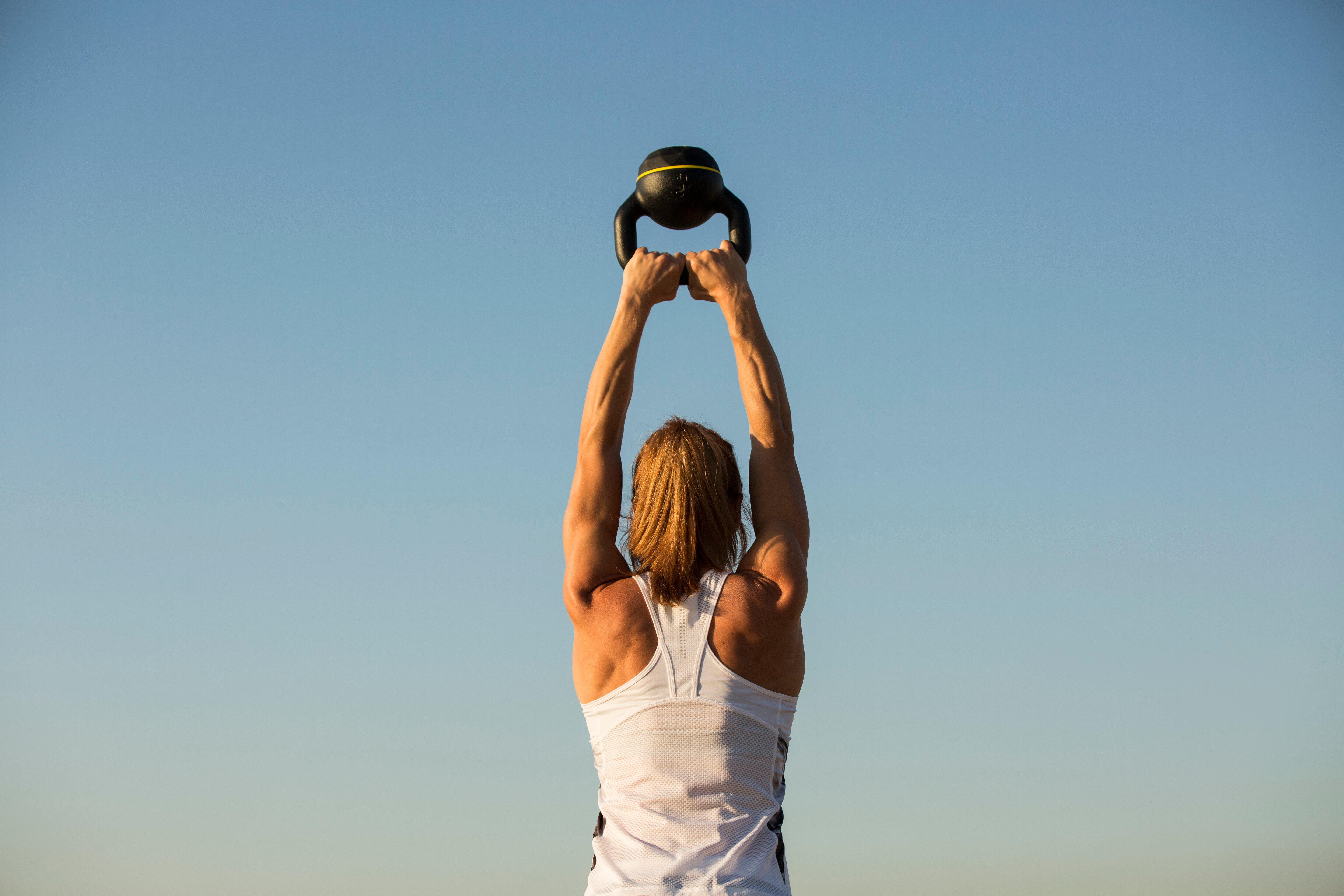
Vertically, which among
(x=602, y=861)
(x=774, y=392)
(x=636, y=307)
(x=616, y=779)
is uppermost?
→ (x=636, y=307)

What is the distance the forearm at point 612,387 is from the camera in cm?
383

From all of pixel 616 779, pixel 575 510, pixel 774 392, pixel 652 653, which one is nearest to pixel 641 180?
pixel 774 392

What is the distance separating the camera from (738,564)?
380cm

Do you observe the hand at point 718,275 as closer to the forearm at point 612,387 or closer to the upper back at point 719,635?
the forearm at point 612,387

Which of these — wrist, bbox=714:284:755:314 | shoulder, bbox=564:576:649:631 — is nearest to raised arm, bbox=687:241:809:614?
wrist, bbox=714:284:755:314

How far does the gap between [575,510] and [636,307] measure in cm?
85

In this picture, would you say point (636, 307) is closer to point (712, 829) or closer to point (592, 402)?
point (592, 402)

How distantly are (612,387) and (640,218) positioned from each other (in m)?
1.25

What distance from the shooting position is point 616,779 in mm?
3559

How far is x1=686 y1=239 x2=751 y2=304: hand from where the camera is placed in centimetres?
427

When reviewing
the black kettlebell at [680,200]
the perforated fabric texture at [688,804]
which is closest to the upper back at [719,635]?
the perforated fabric texture at [688,804]

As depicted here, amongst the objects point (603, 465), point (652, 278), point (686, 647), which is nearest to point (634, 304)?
point (652, 278)

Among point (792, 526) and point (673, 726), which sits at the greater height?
point (792, 526)

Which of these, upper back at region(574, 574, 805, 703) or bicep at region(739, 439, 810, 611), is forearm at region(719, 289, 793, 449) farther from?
upper back at region(574, 574, 805, 703)
